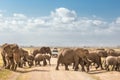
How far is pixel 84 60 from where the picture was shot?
4531cm

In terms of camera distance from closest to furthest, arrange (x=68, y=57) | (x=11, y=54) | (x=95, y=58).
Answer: (x=11, y=54) < (x=68, y=57) < (x=95, y=58)

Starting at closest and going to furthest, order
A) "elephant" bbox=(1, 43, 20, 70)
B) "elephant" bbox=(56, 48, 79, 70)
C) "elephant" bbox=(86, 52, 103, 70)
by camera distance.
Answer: "elephant" bbox=(1, 43, 20, 70)
"elephant" bbox=(56, 48, 79, 70)
"elephant" bbox=(86, 52, 103, 70)

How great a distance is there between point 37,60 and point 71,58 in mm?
13600

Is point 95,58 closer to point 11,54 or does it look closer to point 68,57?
point 68,57

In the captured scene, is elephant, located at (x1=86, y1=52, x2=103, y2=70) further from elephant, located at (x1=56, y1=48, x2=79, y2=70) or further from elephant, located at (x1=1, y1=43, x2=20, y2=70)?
elephant, located at (x1=1, y1=43, x2=20, y2=70)

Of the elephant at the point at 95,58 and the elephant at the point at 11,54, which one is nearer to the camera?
the elephant at the point at 11,54

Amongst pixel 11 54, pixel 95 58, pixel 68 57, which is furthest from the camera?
pixel 95 58

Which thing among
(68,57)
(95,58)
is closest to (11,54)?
(68,57)

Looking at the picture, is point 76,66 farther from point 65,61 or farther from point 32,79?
point 32,79

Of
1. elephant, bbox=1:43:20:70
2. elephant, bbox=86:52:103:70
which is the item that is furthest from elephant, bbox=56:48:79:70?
elephant, bbox=1:43:20:70

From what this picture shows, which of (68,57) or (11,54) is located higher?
(11,54)

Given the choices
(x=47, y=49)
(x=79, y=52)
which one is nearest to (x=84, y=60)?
(x=79, y=52)

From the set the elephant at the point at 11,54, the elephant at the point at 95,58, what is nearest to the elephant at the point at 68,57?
the elephant at the point at 95,58

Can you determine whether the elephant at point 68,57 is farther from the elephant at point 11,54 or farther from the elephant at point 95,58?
the elephant at point 11,54
